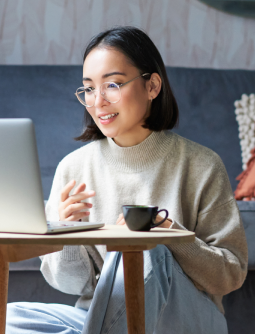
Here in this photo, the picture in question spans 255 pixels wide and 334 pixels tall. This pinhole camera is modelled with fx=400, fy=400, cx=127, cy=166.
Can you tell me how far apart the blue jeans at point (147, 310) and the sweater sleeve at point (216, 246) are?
31 millimetres

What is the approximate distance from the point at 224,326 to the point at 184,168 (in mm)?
Answer: 432

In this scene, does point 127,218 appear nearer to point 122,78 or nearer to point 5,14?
point 122,78

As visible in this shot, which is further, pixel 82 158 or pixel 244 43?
pixel 244 43

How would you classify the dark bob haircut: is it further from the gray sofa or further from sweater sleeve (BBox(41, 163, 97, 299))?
the gray sofa

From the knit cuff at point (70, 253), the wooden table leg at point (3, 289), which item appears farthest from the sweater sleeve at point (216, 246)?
the wooden table leg at point (3, 289)

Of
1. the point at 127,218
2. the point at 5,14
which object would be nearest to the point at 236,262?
the point at 127,218

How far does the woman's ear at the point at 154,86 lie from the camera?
1.17 metres

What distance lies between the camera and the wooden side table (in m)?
0.59

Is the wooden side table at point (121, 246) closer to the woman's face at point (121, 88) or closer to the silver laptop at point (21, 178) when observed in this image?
the silver laptop at point (21, 178)

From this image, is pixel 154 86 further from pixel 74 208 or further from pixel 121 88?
pixel 74 208

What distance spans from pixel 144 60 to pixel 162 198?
397 mm

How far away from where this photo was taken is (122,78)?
3.56 ft

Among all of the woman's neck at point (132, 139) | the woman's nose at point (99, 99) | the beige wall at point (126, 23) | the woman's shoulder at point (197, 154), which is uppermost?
the beige wall at point (126, 23)

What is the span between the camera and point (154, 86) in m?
1.19
